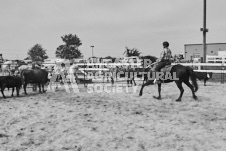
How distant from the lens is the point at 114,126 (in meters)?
5.41

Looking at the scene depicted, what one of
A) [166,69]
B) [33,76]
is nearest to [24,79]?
[33,76]

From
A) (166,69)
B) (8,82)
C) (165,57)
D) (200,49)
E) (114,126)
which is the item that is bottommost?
(114,126)

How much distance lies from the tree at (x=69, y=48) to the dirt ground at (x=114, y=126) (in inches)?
2282

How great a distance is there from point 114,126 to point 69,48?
62723mm

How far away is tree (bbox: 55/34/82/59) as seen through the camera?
2561 inches

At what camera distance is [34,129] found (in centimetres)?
527

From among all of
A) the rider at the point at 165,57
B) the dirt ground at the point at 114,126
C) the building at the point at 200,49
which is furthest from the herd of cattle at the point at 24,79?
the building at the point at 200,49

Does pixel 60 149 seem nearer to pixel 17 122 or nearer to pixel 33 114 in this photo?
pixel 17 122

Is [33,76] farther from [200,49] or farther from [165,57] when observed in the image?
[200,49]

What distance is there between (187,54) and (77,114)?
178 ft

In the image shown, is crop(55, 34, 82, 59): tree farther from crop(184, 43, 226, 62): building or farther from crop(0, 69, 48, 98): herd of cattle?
crop(0, 69, 48, 98): herd of cattle

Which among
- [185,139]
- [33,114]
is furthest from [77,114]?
[185,139]

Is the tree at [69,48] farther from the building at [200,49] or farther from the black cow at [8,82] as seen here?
the black cow at [8,82]

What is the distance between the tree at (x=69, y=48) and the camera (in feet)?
213
